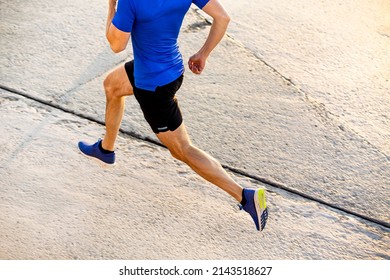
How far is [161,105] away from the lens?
497cm

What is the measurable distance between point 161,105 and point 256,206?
95 centimetres

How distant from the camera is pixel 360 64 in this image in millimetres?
7508

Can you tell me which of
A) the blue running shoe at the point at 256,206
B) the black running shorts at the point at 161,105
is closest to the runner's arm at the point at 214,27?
the black running shorts at the point at 161,105

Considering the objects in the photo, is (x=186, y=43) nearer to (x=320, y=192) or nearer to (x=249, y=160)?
(x=249, y=160)

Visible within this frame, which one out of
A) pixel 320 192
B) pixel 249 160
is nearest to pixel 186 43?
pixel 249 160

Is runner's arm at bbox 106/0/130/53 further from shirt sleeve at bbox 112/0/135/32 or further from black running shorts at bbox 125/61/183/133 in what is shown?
black running shorts at bbox 125/61/183/133

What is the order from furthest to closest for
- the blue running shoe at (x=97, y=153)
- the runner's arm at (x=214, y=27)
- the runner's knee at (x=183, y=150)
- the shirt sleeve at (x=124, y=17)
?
the blue running shoe at (x=97, y=153) → the runner's knee at (x=183, y=150) → the runner's arm at (x=214, y=27) → the shirt sleeve at (x=124, y=17)

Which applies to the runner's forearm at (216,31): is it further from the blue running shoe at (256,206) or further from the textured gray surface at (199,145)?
the textured gray surface at (199,145)

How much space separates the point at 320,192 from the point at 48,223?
204 cm

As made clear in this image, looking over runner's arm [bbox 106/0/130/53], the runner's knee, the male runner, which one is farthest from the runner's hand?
runner's arm [bbox 106/0/130/53]

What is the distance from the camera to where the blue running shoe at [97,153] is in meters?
5.65

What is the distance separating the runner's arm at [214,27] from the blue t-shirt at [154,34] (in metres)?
0.07

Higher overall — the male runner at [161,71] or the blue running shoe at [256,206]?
the male runner at [161,71]

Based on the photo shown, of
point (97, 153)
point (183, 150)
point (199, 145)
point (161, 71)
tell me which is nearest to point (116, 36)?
point (161, 71)
